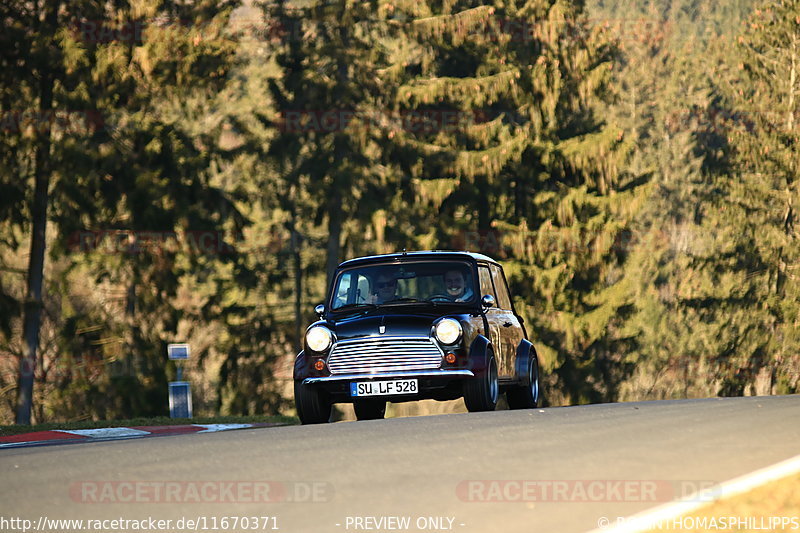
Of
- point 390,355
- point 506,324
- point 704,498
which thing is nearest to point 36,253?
point 506,324

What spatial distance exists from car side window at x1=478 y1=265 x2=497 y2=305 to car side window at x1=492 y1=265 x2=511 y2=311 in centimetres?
24

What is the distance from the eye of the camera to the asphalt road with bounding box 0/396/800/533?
266 inches

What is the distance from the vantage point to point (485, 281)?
51.2 feet

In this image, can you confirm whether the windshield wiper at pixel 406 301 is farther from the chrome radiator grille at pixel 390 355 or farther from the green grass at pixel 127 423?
the green grass at pixel 127 423

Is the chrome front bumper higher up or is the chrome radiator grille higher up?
the chrome radiator grille

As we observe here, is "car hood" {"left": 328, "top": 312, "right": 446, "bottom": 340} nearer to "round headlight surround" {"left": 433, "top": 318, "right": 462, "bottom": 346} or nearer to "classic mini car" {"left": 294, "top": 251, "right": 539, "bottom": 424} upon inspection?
"classic mini car" {"left": 294, "top": 251, "right": 539, "bottom": 424}

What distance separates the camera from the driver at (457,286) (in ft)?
49.0

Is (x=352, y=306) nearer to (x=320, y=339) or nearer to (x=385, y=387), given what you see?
(x=320, y=339)

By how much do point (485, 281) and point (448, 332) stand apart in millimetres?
2053

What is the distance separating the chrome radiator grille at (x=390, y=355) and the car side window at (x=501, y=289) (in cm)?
251

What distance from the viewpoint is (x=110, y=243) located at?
114 feet

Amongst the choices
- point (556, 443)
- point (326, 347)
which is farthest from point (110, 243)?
point (556, 443)

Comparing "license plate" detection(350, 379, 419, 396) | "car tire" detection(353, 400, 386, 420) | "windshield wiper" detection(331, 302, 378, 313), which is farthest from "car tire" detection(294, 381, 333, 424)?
"car tire" detection(353, 400, 386, 420)

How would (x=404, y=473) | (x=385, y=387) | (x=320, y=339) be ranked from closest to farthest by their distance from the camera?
(x=404, y=473) → (x=385, y=387) → (x=320, y=339)
